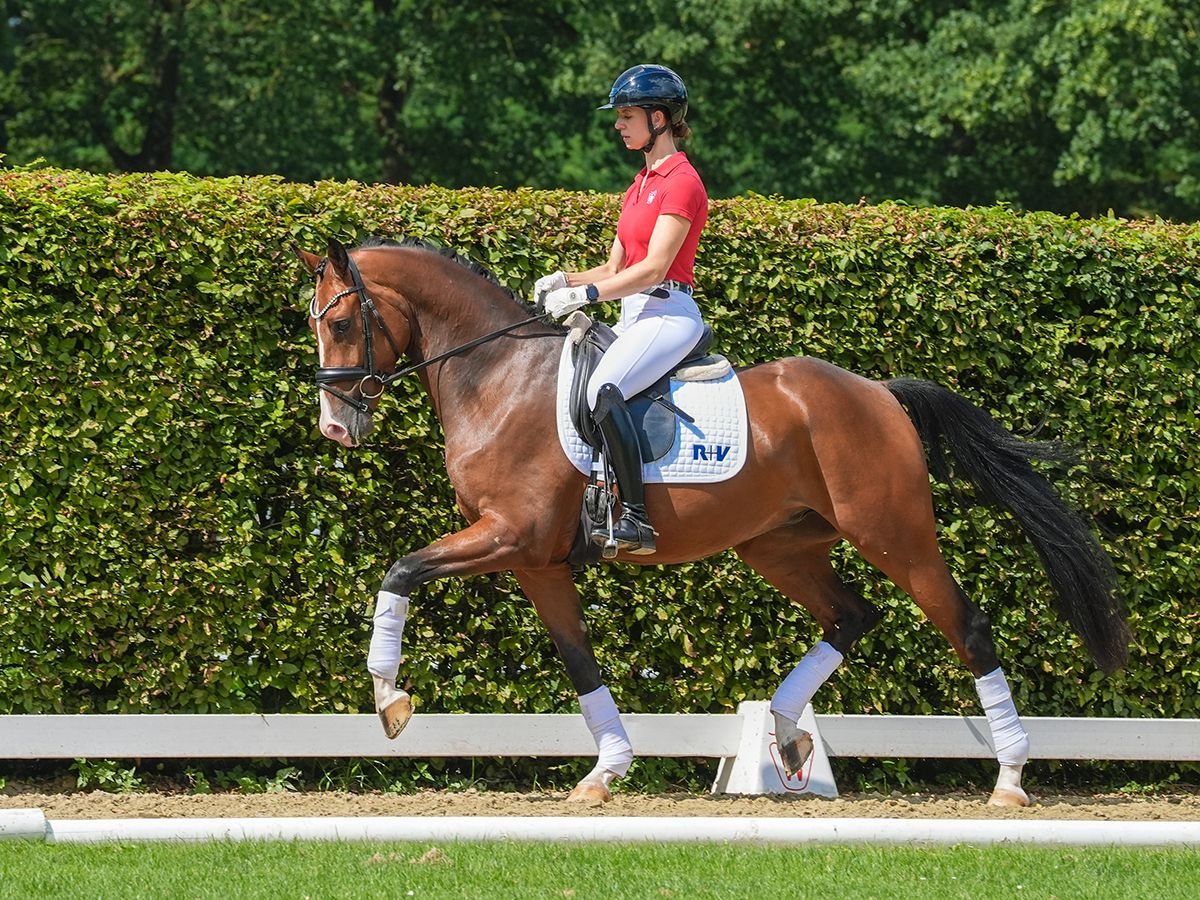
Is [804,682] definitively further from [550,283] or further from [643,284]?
[550,283]

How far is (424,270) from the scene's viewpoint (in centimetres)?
661

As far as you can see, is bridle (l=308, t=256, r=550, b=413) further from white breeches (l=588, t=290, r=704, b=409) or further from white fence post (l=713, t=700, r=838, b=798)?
white fence post (l=713, t=700, r=838, b=798)

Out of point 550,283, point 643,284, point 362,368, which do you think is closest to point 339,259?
point 362,368

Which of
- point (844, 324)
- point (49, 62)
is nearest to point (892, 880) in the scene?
point (844, 324)

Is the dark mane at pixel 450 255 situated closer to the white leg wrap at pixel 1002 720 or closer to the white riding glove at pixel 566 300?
the white riding glove at pixel 566 300

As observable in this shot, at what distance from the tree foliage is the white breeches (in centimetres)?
1178

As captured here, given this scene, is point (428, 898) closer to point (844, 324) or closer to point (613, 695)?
point (613, 695)

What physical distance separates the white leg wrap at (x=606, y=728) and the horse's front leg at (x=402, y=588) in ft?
3.02

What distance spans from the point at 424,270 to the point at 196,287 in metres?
1.26

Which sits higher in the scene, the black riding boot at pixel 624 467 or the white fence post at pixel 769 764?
the black riding boot at pixel 624 467

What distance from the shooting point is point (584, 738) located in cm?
741

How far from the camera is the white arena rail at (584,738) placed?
280 inches

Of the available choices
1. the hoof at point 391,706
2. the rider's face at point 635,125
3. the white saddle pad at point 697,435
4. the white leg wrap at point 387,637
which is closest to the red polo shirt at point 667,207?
the rider's face at point 635,125

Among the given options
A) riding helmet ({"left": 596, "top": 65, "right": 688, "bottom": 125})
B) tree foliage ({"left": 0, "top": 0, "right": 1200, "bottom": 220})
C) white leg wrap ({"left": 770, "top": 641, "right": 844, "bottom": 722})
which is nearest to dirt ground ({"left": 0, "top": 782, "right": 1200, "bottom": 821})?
white leg wrap ({"left": 770, "top": 641, "right": 844, "bottom": 722})
